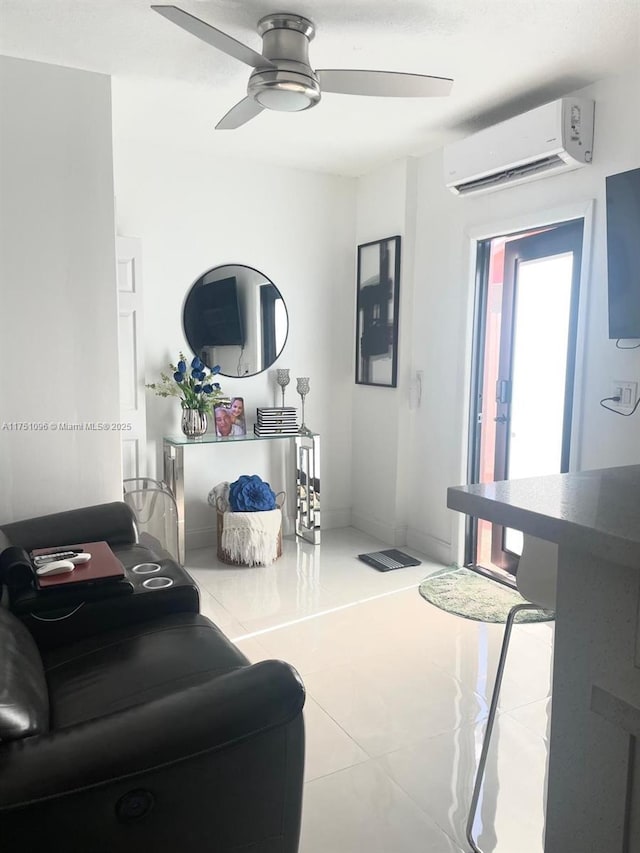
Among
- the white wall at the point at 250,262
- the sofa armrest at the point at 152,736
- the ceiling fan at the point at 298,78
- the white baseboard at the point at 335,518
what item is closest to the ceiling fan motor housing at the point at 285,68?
the ceiling fan at the point at 298,78

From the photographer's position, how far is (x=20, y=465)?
2848 mm

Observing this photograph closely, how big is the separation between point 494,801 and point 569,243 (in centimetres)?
252

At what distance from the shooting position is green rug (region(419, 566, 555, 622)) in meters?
3.23

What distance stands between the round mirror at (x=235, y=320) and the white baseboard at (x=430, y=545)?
1.49 meters

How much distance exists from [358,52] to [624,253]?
4.40 ft

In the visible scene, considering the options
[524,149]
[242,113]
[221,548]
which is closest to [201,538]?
[221,548]

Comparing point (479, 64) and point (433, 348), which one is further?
point (433, 348)

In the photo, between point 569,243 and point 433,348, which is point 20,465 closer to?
point 433,348

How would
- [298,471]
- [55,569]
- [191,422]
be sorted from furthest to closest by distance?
[298,471]
[191,422]
[55,569]

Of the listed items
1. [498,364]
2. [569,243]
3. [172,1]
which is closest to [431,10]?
[172,1]

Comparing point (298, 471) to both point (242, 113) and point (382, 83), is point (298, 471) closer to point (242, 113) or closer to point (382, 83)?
point (242, 113)

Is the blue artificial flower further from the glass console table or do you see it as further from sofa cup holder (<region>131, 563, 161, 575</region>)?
sofa cup holder (<region>131, 563, 161, 575</region>)

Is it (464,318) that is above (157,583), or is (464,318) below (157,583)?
above

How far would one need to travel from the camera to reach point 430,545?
4195 millimetres
